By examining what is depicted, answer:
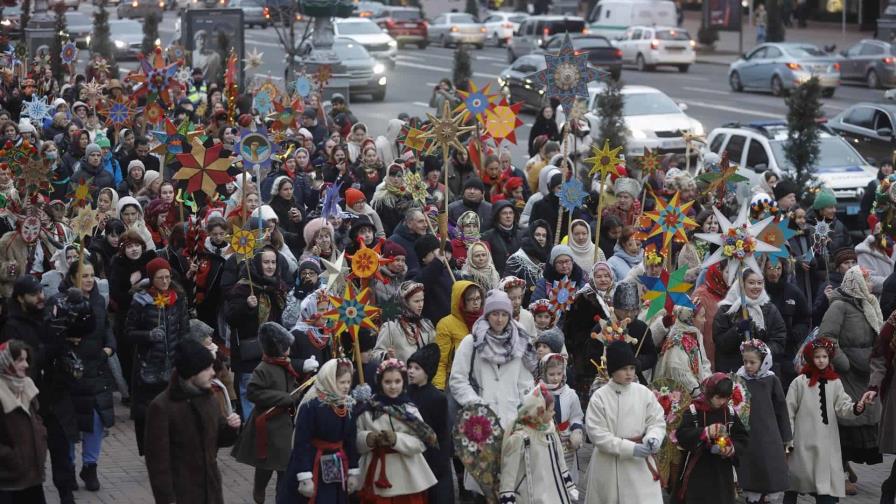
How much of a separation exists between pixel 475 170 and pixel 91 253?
18.3 ft

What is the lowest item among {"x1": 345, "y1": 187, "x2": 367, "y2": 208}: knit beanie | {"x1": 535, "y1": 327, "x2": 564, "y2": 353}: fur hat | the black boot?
the black boot

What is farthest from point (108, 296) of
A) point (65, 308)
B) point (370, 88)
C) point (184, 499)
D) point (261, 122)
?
point (370, 88)

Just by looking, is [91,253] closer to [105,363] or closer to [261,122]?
[105,363]

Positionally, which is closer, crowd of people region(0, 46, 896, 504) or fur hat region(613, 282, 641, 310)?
crowd of people region(0, 46, 896, 504)

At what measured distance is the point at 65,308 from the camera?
999 centimetres

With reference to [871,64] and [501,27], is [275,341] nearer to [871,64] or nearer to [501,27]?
[871,64]

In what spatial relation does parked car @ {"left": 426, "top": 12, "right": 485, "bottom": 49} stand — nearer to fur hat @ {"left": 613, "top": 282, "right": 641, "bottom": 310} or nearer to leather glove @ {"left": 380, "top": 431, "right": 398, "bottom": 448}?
fur hat @ {"left": 613, "top": 282, "right": 641, "bottom": 310}

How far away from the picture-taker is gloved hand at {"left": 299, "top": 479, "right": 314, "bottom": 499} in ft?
28.3

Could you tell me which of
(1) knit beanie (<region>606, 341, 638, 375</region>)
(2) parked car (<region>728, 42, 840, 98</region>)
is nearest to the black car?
(2) parked car (<region>728, 42, 840, 98</region>)

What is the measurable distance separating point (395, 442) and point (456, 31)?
43.6 m

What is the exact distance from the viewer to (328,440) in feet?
28.7

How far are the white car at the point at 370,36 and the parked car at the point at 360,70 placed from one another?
15.2 ft

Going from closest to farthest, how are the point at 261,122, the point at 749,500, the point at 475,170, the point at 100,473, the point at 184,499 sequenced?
the point at 184,499 < the point at 749,500 < the point at 100,473 < the point at 475,170 < the point at 261,122

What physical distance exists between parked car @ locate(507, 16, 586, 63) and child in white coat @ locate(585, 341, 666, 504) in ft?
110
